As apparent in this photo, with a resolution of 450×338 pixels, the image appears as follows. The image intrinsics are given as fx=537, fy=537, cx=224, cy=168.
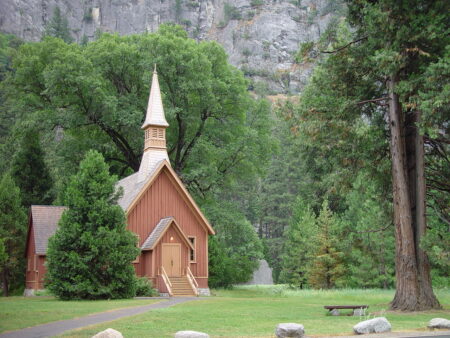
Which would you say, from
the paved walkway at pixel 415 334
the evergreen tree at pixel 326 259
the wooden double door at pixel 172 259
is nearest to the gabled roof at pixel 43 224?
the wooden double door at pixel 172 259

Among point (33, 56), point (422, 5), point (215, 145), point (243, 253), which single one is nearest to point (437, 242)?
point (422, 5)

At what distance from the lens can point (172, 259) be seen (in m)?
28.9

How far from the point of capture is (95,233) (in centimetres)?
2227

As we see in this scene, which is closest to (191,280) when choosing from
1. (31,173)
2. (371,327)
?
(31,173)

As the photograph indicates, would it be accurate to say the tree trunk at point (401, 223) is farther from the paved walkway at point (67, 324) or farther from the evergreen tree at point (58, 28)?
the evergreen tree at point (58, 28)

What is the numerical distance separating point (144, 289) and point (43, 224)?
948cm

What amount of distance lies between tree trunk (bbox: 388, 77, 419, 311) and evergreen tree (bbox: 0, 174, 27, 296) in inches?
895

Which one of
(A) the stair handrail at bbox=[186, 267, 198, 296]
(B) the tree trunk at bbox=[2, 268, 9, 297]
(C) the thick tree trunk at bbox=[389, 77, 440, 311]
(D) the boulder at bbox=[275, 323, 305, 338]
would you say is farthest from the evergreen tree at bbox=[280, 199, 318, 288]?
(D) the boulder at bbox=[275, 323, 305, 338]

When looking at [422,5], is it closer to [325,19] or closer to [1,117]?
[1,117]

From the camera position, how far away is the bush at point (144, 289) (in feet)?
82.0

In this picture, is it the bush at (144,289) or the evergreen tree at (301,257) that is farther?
the evergreen tree at (301,257)

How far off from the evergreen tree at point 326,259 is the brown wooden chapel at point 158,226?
7.54 m

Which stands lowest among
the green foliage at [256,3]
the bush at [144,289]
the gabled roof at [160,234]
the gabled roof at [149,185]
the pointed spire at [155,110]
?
the bush at [144,289]

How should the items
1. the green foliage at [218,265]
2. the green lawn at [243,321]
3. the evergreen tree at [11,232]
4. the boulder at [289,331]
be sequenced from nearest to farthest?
the boulder at [289,331] < the green lawn at [243,321] < the evergreen tree at [11,232] < the green foliage at [218,265]
